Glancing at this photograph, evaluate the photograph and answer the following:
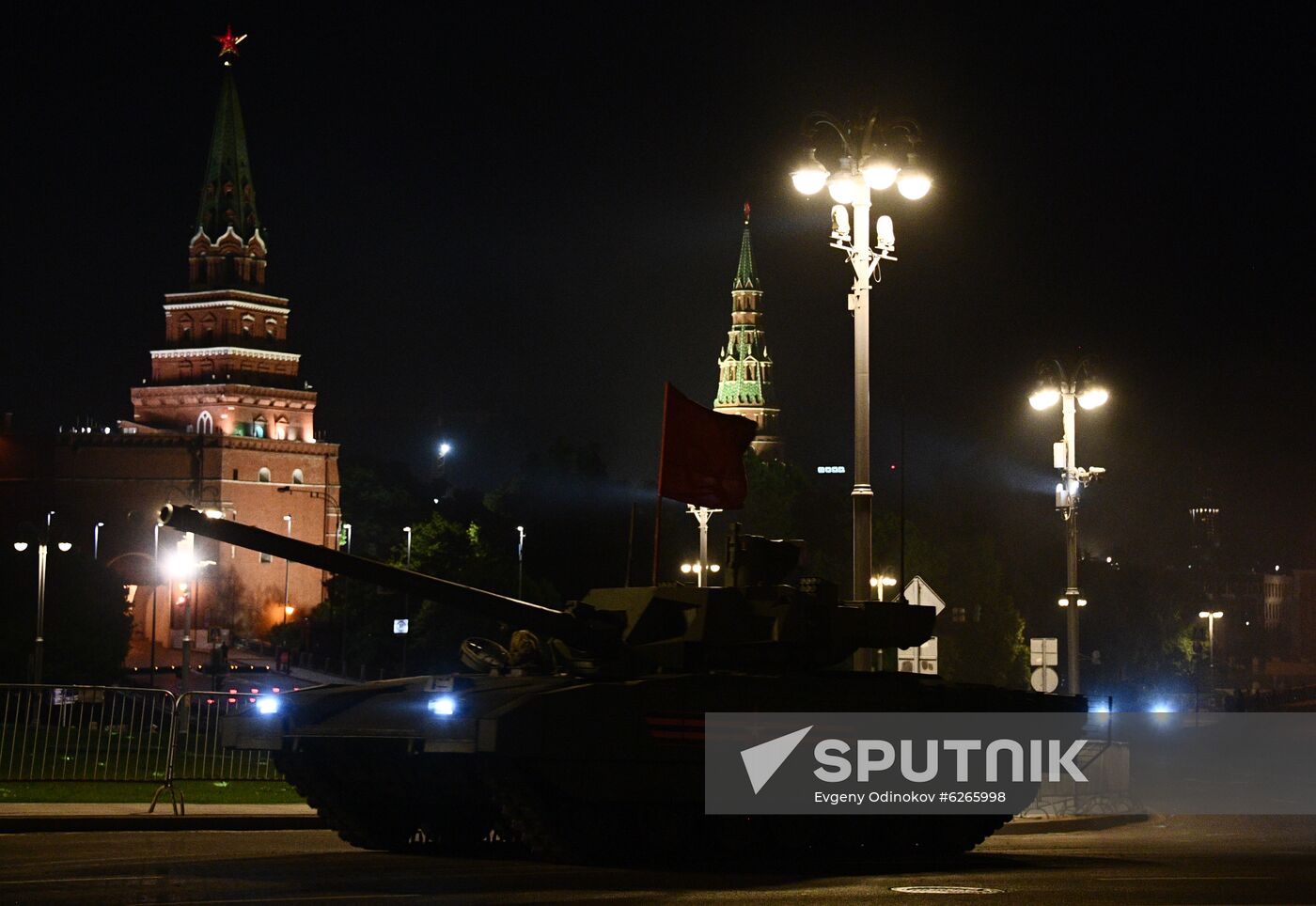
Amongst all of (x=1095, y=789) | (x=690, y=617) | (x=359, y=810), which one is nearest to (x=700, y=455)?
(x=690, y=617)

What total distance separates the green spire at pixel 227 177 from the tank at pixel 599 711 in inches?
4679

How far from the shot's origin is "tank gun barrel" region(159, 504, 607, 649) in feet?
55.3

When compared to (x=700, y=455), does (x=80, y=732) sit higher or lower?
lower

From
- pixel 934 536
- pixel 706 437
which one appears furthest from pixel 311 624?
pixel 706 437

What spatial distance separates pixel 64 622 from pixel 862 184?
6018cm

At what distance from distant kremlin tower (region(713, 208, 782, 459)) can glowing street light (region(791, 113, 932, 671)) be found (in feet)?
446

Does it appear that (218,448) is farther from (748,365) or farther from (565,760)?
(565,760)

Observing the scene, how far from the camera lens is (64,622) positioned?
77875mm

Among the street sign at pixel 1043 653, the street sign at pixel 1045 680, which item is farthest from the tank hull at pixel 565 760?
the street sign at pixel 1043 653

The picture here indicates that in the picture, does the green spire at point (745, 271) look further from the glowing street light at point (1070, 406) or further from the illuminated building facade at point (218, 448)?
the glowing street light at point (1070, 406)

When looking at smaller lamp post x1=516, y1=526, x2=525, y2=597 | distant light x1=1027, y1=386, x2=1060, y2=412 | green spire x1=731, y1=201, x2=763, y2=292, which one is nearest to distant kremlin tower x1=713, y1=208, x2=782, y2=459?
green spire x1=731, y1=201, x2=763, y2=292

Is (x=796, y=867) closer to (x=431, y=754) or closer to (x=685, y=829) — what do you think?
(x=685, y=829)

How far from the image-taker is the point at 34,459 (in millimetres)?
128875

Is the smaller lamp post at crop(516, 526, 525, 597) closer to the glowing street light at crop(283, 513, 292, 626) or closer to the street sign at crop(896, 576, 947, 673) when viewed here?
the glowing street light at crop(283, 513, 292, 626)
